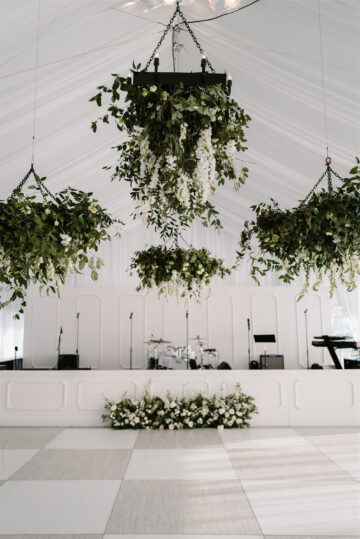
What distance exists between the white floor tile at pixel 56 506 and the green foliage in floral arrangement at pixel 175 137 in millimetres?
2198

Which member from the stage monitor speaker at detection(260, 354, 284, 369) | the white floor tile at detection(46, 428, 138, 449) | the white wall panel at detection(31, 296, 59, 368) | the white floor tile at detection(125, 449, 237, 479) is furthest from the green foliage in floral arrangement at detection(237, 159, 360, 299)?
the white wall panel at detection(31, 296, 59, 368)

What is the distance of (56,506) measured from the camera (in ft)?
10.6

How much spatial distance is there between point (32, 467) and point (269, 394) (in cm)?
360

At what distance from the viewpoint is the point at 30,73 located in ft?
16.6

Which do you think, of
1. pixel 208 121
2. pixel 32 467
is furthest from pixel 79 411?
pixel 208 121

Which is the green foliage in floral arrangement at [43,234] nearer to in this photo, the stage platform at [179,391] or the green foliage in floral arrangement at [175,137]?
the green foliage in floral arrangement at [175,137]

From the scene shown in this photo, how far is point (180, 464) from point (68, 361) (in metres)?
6.74

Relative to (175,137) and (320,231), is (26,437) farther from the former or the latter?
(175,137)

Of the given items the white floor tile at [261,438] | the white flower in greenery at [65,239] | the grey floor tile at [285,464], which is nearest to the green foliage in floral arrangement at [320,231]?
the white flower in greenery at [65,239]

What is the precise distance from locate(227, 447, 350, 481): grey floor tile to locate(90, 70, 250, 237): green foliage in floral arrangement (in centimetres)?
279

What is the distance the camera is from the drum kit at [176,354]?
10695 millimetres

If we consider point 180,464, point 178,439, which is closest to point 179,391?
point 178,439

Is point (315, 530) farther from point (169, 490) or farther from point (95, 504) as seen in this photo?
point (95, 504)

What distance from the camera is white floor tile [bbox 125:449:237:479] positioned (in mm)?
4012
